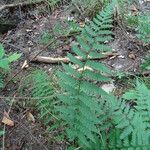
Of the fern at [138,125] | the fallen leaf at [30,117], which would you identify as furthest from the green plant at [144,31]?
the fallen leaf at [30,117]

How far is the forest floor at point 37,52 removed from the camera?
3.16m

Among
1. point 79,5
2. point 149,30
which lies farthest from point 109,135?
point 79,5

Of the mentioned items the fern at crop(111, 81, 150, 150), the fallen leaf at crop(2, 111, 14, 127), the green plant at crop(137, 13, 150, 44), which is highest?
the fern at crop(111, 81, 150, 150)

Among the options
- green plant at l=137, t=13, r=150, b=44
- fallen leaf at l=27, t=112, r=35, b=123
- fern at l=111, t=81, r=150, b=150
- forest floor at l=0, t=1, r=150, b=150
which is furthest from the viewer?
green plant at l=137, t=13, r=150, b=44

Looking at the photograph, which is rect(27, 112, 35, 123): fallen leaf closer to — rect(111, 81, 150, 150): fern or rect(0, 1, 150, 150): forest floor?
rect(0, 1, 150, 150): forest floor

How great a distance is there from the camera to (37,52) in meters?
4.39

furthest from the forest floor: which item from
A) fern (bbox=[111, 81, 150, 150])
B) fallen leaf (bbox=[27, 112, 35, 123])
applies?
fern (bbox=[111, 81, 150, 150])

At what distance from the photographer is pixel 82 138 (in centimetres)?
247

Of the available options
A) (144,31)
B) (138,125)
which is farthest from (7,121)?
(144,31)

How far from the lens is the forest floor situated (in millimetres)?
3162

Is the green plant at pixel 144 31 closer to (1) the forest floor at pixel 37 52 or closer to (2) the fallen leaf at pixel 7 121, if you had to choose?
(1) the forest floor at pixel 37 52

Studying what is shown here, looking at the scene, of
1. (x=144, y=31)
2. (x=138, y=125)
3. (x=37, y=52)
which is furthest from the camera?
(x=37, y=52)

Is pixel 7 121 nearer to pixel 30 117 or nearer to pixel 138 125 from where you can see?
pixel 30 117

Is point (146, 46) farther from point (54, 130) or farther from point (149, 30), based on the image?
point (54, 130)
